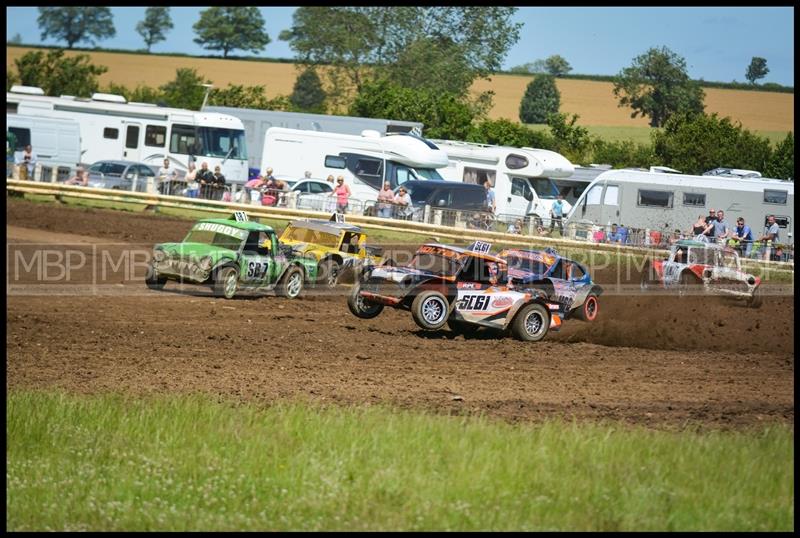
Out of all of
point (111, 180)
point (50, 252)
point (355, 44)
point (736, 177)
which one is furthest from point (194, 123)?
point (355, 44)

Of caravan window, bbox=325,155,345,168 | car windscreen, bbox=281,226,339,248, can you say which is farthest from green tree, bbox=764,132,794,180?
car windscreen, bbox=281,226,339,248

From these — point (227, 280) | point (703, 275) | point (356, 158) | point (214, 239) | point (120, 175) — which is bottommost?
point (227, 280)

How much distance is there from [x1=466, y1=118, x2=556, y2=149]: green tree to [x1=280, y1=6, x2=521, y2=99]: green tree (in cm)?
1198

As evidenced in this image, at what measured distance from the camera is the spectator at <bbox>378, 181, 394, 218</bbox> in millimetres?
30766

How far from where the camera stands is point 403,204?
101ft

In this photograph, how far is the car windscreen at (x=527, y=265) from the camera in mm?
18406

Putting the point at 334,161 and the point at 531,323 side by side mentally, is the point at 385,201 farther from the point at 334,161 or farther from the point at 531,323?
the point at 531,323

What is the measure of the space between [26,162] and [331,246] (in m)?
17.2

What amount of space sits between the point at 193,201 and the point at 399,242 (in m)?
6.54

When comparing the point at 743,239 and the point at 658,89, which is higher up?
the point at 658,89

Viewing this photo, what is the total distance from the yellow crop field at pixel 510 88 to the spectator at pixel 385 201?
88.5ft

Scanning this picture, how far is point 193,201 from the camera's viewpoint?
105 feet

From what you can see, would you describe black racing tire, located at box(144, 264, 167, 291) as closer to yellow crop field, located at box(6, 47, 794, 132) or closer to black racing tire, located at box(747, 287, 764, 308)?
black racing tire, located at box(747, 287, 764, 308)

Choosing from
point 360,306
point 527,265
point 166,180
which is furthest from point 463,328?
point 166,180
